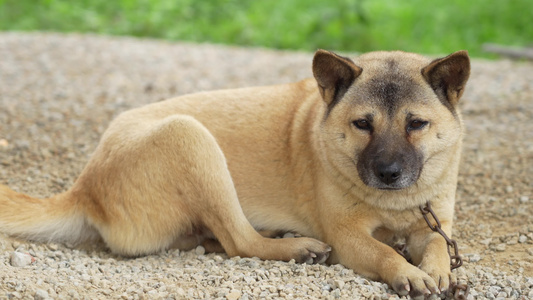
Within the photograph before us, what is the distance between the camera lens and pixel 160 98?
26.0 ft

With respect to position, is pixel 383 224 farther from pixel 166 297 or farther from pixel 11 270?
pixel 11 270

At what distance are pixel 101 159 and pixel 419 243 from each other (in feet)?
7.61

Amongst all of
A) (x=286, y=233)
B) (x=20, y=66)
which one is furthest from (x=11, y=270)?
(x=20, y=66)

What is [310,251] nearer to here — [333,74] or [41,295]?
[333,74]

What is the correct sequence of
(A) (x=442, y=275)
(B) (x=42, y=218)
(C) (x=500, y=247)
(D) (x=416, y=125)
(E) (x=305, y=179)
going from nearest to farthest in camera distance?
(A) (x=442, y=275) → (D) (x=416, y=125) → (B) (x=42, y=218) → (C) (x=500, y=247) → (E) (x=305, y=179)

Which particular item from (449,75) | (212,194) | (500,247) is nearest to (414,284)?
(500,247)

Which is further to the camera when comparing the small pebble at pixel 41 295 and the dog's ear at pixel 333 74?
the dog's ear at pixel 333 74

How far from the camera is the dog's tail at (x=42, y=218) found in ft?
14.6

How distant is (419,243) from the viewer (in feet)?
14.5

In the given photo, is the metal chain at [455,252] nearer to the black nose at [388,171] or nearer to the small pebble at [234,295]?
the black nose at [388,171]

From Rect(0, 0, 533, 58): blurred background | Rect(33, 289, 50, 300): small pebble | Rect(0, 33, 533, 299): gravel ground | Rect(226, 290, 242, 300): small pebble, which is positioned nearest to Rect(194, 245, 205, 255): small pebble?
Rect(0, 33, 533, 299): gravel ground

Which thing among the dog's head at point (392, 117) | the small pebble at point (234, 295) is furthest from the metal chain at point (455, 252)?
the small pebble at point (234, 295)

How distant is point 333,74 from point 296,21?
28.9ft

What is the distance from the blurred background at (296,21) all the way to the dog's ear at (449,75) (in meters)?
7.32
